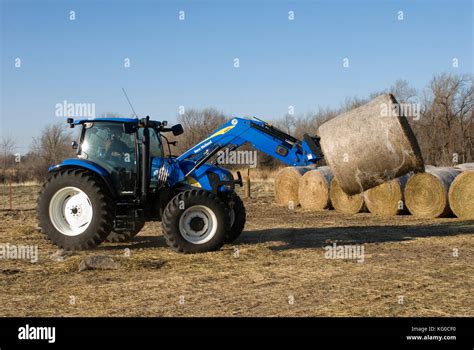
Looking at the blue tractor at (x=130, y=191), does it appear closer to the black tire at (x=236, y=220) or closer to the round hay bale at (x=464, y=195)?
the black tire at (x=236, y=220)

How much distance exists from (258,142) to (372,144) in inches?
81.5

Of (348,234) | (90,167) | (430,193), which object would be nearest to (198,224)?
(90,167)

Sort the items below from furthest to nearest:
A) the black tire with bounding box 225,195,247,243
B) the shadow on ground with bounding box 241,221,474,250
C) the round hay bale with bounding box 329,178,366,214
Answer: the round hay bale with bounding box 329,178,366,214 < the shadow on ground with bounding box 241,221,474,250 < the black tire with bounding box 225,195,247,243

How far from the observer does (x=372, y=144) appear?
31.3 ft

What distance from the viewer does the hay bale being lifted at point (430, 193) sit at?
1432 cm

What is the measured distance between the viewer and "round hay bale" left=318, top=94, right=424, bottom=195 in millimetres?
9398

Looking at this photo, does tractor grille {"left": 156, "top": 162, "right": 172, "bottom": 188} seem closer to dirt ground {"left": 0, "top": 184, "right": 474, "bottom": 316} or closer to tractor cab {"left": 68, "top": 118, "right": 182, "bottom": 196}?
tractor cab {"left": 68, "top": 118, "right": 182, "bottom": 196}

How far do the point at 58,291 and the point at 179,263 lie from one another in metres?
2.01

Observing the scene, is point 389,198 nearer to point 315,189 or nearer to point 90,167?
point 315,189

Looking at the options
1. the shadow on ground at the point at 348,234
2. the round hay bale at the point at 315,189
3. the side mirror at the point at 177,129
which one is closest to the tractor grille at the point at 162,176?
the side mirror at the point at 177,129

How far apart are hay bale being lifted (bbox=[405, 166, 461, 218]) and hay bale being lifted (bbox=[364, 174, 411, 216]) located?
30 cm

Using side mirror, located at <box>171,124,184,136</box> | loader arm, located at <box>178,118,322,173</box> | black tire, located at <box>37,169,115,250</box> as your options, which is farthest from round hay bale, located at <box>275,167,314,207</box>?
black tire, located at <box>37,169,115,250</box>
